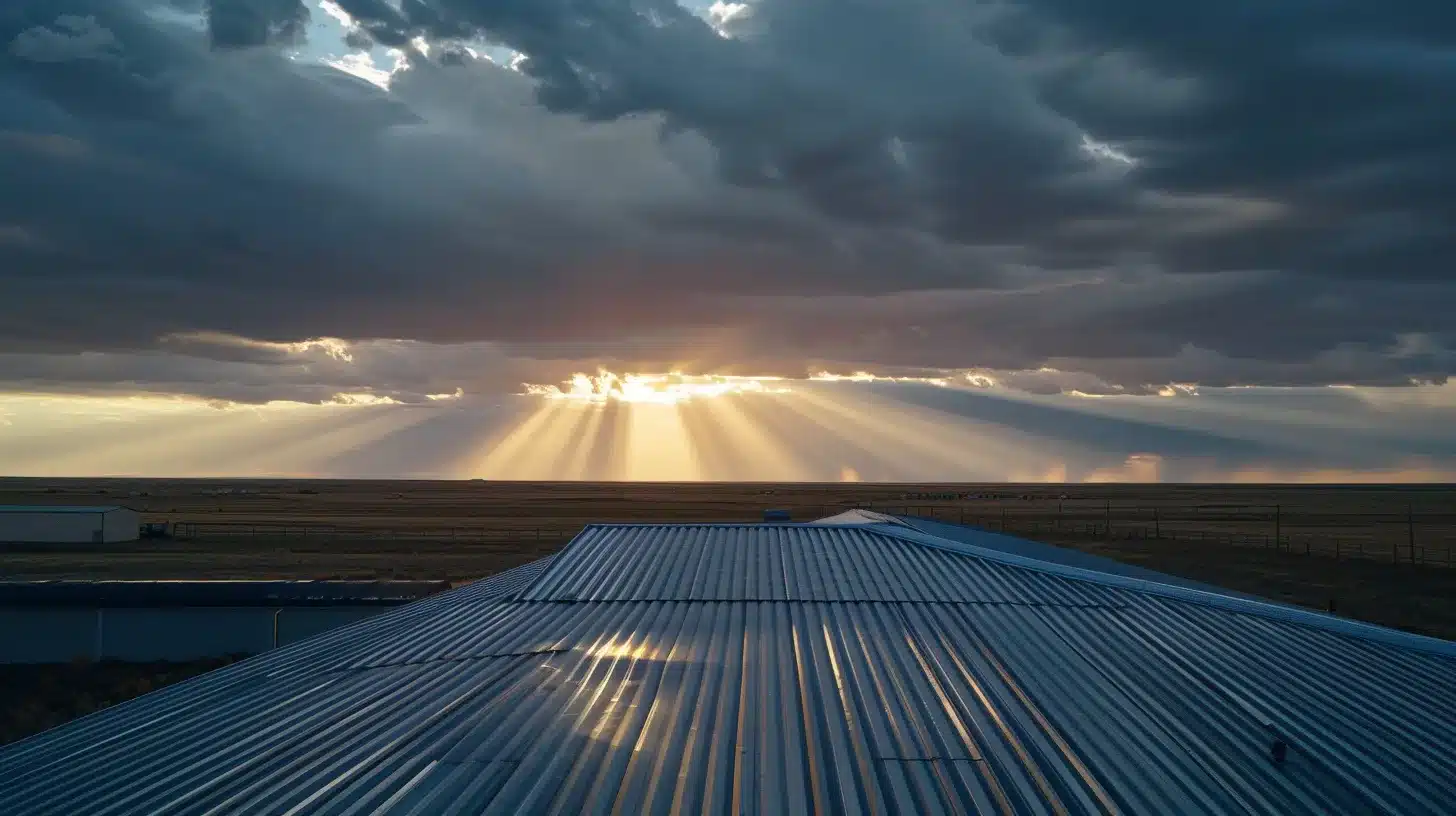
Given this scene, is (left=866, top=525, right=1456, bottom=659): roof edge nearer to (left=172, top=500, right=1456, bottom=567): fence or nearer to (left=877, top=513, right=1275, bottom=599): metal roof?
(left=877, top=513, right=1275, bottom=599): metal roof

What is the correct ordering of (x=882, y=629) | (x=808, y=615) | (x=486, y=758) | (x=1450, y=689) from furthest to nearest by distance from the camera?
(x=808, y=615) → (x=882, y=629) → (x=1450, y=689) → (x=486, y=758)

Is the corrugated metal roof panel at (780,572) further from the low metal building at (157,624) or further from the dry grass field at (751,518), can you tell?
the dry grass field at (751,518)

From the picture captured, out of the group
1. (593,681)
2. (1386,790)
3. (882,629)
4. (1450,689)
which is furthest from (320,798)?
(1450,689)

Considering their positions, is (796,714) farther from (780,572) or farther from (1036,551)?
(1036,551)

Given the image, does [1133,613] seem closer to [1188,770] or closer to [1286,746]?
[1286,746]

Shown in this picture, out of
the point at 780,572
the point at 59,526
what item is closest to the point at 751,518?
the point at 59,526

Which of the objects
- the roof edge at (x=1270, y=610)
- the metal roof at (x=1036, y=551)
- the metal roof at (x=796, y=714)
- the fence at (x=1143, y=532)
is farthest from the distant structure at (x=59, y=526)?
the roof edge at (x=1270, y=610)

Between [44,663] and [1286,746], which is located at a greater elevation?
[1286,746]
